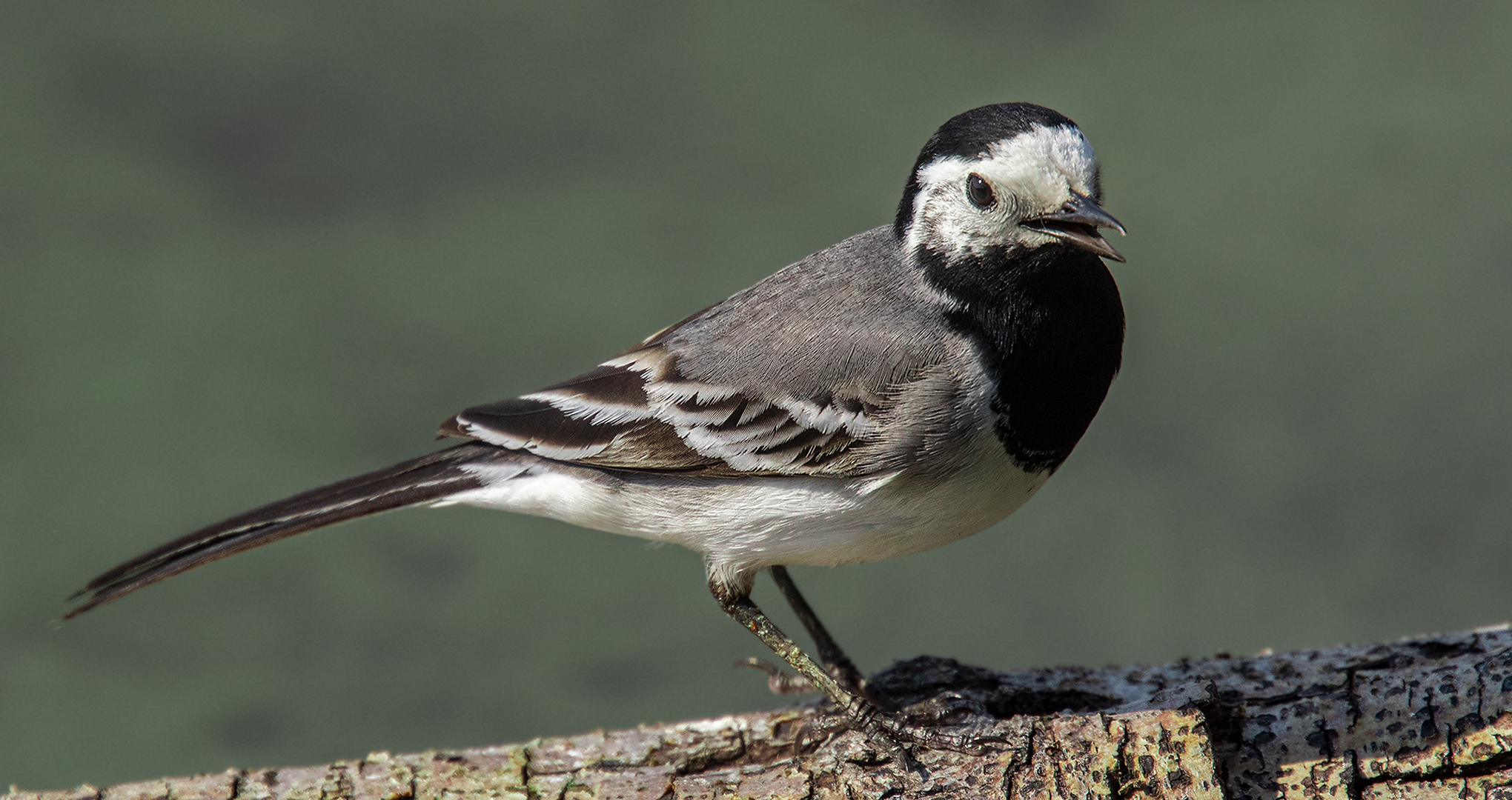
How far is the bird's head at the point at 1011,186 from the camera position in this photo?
2.56 metres

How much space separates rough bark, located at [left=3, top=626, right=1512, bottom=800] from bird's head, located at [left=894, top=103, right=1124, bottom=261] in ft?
3.31

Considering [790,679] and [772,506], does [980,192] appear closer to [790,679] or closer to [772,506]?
[772,506]

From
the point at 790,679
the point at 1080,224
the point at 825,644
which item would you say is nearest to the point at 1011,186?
the point at 1080,224

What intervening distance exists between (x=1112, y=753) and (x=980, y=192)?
1.21 meters

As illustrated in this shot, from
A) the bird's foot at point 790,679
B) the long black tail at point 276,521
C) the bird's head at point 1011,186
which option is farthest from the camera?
the bird's foot at point 790,679

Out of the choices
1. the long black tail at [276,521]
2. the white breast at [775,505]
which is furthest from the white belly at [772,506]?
the long black tail at [276,521]

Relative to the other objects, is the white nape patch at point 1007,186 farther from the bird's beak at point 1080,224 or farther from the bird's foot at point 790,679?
the bird's foot at point 790,679

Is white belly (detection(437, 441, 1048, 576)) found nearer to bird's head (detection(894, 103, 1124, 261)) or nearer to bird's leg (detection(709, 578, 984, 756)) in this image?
bird's leg (detection(709, 578, 984, 756))

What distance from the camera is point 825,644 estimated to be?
3.34 m

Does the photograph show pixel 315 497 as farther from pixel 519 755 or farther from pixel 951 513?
pixel 951 513

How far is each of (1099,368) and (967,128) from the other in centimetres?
63

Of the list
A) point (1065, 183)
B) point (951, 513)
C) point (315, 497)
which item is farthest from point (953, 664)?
point (315, 497)

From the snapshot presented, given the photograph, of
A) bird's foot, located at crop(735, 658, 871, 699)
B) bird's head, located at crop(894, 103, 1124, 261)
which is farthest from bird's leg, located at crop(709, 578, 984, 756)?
bird's head, located at crop(894, 103, 1124, 261)

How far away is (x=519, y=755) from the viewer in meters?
2.78
